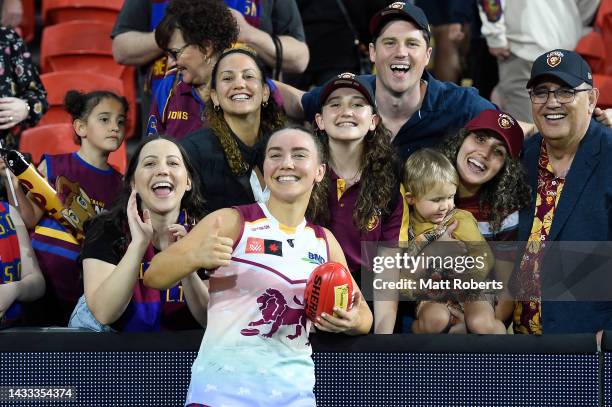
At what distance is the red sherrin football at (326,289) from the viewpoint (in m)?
3.85

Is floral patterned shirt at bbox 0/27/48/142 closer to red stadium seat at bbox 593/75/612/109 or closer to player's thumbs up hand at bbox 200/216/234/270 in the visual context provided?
player's thumbs up hand at bbox 200/216/234/270

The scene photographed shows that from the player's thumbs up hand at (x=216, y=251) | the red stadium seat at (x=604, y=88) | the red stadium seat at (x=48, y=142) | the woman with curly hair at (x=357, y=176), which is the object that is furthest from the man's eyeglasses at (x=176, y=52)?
the red stadium seat at (x=604, y=88)

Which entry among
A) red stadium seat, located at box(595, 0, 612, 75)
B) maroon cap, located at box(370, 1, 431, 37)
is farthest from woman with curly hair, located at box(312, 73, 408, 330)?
red stadium seat, located at box(595, 0, 612, 75)

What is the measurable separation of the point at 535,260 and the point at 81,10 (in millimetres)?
4824

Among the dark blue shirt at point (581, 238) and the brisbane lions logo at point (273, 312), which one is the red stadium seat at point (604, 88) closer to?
the dark blue shirt at point (581, 238)

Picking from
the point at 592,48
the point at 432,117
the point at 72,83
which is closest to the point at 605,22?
the point at 592,48

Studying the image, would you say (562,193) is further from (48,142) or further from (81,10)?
(81,10)

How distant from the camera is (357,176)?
4.96 metres

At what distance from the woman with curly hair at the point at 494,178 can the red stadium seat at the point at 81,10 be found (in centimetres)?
400

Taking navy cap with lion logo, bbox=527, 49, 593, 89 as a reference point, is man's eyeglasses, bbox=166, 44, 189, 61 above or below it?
above

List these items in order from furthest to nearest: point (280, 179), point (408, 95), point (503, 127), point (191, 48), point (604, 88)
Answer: point (604, 88)
point (408, 95)
point (191, 48)
point (503, 127)
point (280, 179)

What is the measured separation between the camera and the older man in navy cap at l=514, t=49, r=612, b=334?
4770 millimetres

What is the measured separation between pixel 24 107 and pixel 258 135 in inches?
56.7

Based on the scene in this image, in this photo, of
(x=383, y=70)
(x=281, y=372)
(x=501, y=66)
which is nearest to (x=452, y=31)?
(x=501, y=66)
